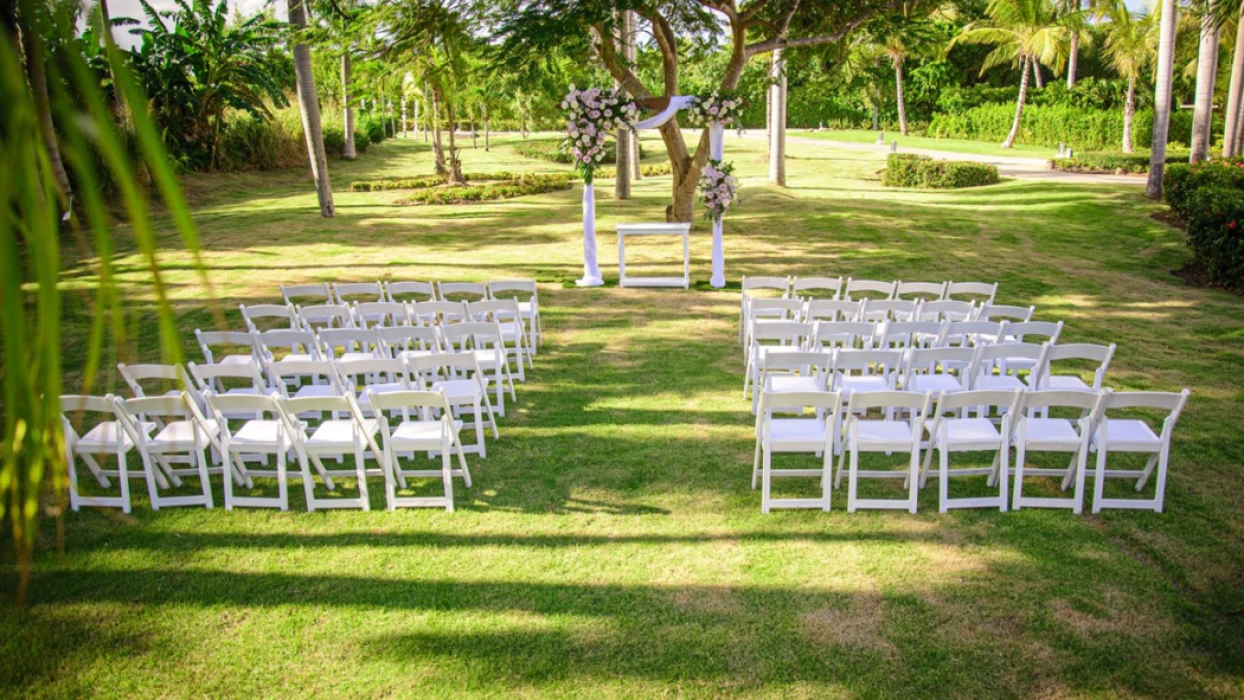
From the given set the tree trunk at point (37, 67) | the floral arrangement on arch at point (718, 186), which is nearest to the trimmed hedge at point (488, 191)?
the floral arrangement on arch at point (718, 186)

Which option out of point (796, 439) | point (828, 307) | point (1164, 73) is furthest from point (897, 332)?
point (1164, 73)

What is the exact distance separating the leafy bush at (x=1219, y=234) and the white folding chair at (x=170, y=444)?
574 inches

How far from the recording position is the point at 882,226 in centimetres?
1955

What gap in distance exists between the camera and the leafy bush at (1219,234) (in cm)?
1325

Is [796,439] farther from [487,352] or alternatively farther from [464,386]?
[487,352]

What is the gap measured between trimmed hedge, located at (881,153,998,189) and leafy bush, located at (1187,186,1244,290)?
1168 cm

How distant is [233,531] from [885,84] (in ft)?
161

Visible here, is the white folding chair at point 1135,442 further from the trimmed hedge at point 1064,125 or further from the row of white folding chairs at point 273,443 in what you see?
the trimmed hedge at point 1064,125

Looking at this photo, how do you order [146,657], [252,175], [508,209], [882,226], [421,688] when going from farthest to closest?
[252,175], [508,209], [882,226], [146,657], [421,688]

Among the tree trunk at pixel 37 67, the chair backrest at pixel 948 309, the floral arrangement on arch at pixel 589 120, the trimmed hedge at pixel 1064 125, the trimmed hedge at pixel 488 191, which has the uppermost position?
the trimmed hedge at pixel 1064 125

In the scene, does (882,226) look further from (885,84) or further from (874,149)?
(885,84)

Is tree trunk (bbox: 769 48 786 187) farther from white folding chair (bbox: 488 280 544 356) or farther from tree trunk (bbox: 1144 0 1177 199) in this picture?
white folding chair (bbox: 488 280 544 356)

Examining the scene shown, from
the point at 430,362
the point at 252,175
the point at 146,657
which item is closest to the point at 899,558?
the point at 430,362

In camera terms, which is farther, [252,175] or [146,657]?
[252,175]
